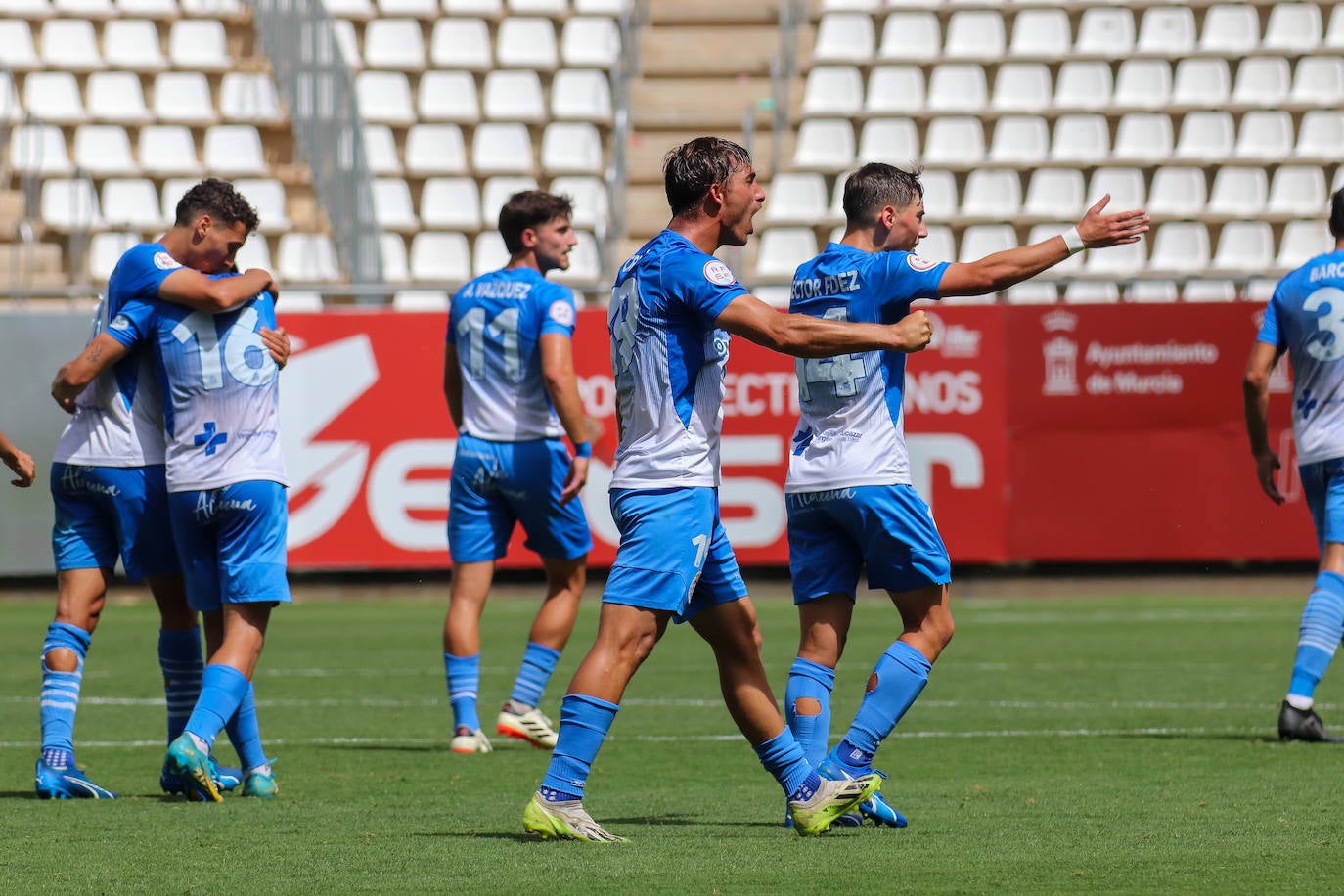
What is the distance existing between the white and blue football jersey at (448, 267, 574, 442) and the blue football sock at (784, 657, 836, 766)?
273 cm

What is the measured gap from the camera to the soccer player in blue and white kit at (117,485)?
670cm

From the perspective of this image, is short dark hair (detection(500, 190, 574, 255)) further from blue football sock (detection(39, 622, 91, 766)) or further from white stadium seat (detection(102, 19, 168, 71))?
white stadium seat (detection(102, 19, 168, 71))

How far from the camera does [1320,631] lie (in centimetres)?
802

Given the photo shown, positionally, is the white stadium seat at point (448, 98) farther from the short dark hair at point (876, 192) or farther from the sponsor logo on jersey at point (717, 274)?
the sponsor logo on jersey at point (717, 274)

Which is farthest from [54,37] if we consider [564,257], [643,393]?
[643,393]

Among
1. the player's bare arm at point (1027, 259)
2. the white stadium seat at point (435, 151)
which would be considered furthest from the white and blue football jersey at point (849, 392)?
the white stadium seat at point (435, 151)

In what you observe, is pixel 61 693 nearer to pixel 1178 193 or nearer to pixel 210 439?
pixel 210 439

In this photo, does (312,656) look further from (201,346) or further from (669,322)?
(669,322)

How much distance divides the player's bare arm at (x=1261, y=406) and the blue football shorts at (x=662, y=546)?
3545 millimetres

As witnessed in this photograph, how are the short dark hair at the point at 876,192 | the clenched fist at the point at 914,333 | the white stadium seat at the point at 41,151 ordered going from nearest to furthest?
the clenched fist at the point at 914,333
the short dark hair at the point at 876,192
the white stadium seat at the point at 41,151

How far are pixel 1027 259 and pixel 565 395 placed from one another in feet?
10.4

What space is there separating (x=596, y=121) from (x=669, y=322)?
16784mm

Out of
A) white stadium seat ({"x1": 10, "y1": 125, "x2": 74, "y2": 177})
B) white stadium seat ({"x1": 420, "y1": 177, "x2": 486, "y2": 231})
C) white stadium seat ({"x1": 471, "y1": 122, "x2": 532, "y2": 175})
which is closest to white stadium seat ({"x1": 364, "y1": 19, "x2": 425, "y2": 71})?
white stadium seat ({"x1": 471, "y1": 122, "x2": 532, "y2": 175})

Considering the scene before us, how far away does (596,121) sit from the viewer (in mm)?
21906
